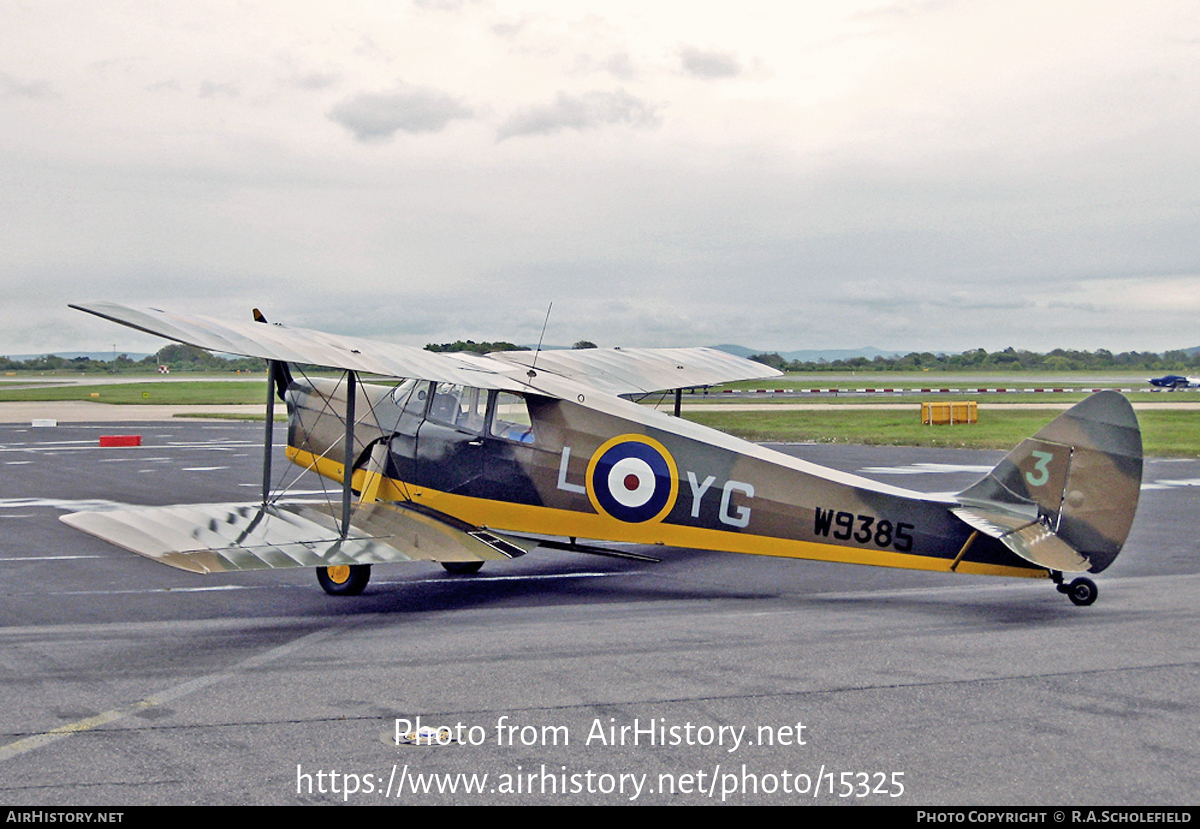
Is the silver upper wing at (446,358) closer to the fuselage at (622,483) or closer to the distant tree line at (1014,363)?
the fuselage at (622,483)

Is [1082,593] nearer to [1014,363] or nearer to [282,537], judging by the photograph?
[282,537]

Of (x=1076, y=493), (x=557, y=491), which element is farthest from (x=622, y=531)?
(x=1076, y=493)

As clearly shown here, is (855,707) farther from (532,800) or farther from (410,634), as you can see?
(410,634)

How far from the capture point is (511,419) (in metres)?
9.99

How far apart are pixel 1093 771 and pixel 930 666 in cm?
194

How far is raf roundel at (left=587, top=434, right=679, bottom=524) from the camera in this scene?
9242 mm

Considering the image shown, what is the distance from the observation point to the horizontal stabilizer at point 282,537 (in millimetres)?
8117

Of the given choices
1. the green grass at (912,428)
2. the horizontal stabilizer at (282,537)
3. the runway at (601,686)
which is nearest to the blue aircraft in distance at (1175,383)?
the green grass at (912,428)

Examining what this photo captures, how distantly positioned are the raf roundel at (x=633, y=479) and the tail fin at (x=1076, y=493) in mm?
2604

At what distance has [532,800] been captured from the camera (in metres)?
4.70

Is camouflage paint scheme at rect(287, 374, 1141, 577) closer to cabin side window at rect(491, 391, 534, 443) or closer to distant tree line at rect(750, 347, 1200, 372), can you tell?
cabin side window at rect(491, 391, 534, 443)

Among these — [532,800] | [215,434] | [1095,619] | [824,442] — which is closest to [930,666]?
[1095,619]

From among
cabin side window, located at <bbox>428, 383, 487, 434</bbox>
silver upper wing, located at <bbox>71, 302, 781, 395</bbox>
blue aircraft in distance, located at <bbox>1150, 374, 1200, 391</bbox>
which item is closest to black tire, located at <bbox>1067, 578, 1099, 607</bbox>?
silver upper wing, located at <bbox>71, 302, 781, 395</bbox>

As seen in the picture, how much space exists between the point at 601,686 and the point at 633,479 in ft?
10.2
